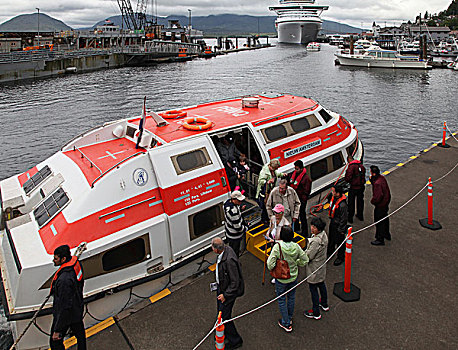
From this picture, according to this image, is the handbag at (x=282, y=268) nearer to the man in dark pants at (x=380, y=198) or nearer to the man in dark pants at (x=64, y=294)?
the man in dark pants at (x=64, y=294)

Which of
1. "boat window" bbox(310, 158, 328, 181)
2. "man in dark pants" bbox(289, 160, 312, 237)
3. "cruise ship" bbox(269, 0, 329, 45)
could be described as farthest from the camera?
"cruise ship" bbox(269, 0, 329, 45)

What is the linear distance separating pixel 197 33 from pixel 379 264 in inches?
5397

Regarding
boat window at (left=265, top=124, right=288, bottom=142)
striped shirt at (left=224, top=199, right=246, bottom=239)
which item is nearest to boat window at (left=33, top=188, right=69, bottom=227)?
striped shirt at (left=224, top=199, right=246, bottom=239)

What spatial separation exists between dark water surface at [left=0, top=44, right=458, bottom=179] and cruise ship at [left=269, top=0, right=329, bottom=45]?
82.1 m

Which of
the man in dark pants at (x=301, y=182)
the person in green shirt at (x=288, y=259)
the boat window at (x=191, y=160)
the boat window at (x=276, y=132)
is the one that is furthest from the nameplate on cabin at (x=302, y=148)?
the person in green shirt at (x=288, y=259)

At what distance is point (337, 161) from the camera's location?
11133mm

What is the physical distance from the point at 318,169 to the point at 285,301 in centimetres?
555

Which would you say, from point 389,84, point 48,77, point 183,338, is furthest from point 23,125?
point 389,84

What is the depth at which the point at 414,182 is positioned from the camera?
40.6ft

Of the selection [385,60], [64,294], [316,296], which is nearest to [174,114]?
[64,294]

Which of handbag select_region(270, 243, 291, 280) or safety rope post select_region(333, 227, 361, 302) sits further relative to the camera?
safety rope post select_region(333, 227, 361, 302)

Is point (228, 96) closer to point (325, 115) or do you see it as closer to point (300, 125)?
point (325, 115)

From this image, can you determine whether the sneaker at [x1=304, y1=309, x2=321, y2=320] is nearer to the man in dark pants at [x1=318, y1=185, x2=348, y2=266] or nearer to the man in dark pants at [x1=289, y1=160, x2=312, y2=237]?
the man in dark pants at [x1=318, y1=185, x2=348, y2=266]

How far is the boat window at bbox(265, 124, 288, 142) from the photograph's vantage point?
31.6ft
